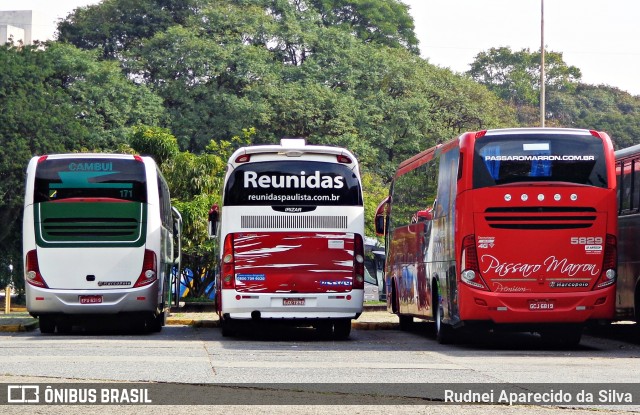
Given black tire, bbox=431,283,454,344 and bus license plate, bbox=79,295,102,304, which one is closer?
black tire, bbox=431,283,454,344

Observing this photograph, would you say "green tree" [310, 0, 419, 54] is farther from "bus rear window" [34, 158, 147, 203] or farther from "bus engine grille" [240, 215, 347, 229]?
"bus engine grille" [240, 215, 347, 229]

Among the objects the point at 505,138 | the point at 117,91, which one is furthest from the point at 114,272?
the point at 117,91

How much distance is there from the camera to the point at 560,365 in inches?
645

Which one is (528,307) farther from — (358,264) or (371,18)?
(371,18)

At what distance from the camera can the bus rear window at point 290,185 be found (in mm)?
21734

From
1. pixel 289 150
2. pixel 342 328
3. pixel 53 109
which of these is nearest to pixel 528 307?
pixel 342 328

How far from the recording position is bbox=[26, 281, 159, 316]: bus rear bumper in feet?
75.2

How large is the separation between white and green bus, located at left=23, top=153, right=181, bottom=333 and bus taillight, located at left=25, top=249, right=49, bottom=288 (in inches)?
0.7

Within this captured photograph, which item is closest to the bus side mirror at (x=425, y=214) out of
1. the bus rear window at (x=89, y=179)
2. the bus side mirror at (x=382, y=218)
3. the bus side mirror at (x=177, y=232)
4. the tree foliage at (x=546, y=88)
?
the bus side mirror at (x=382, y=218)

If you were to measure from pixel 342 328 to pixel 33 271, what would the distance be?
5.79m

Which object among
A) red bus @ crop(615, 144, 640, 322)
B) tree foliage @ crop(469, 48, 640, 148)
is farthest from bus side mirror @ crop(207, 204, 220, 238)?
tree foliage @ crop(469, 48, 640, 148)

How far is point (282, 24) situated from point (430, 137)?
1178 cm

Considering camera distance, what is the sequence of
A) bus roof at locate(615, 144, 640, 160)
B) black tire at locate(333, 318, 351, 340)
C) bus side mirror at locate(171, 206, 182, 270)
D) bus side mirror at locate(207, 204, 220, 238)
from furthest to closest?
bus side mirror at locate(171, 206, 182, 270) → bus side mirror at locate(207, 204, 220, 238) → black tire at locate(333, 318, 351, 340) → bus roof at locate(615, 144, 640, 160)

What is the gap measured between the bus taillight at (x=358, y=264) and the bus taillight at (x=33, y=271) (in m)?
5.76
